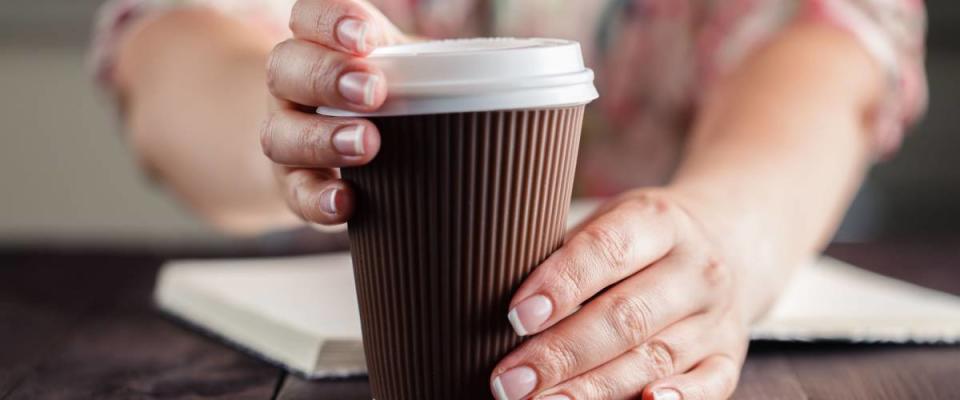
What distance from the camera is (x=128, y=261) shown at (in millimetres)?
1197

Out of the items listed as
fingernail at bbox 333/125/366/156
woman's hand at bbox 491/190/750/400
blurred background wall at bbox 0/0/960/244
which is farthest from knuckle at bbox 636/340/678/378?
blurred background wall at bbox 0/0/960/244

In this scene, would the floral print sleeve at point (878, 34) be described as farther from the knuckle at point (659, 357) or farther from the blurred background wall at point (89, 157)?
the blurred background wall at point (89, 157)

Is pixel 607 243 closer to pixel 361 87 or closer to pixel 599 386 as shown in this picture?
pixel 599 386

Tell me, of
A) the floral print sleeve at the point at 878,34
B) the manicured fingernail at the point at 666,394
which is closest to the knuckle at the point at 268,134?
the manicured fingernail at the point at 666,394

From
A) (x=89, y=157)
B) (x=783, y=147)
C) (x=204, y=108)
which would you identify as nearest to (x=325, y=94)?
(x=783, y=147)

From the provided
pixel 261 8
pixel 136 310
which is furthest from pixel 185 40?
pixel 136 310

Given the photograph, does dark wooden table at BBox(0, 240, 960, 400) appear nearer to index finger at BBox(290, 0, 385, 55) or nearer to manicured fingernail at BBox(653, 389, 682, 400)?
manicured fingernail at BBox(653, 389, 682, 400)

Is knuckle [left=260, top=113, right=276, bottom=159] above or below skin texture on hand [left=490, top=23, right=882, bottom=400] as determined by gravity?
above

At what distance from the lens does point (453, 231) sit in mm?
536

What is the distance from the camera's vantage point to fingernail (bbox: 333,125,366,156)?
1.66 ft

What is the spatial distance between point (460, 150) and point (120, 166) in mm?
2470

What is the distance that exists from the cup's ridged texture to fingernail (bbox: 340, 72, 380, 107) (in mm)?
22

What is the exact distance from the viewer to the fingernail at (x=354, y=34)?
52cm

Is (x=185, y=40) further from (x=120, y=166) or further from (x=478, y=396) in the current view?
(x=120, y=166)
